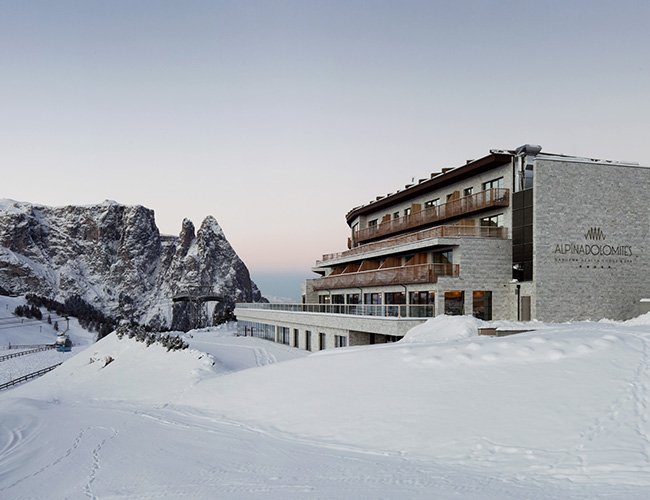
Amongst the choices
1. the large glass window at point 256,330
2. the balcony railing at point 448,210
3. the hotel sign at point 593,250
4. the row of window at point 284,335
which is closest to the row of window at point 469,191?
the balcony railing at point 448,210

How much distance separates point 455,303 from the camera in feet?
101

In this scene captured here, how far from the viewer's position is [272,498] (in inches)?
365

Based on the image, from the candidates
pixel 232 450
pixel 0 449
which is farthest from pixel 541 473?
pixel 0 449

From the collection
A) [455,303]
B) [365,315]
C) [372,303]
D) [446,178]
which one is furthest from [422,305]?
[446,178]

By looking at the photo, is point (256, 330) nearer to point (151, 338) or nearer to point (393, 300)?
point (151, 338)

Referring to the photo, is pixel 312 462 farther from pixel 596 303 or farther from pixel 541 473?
pixel 596 303

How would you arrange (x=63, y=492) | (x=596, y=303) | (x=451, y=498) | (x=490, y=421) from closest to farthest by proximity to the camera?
(x=451, y=498) < (x=63, y=492) < (x=490, y=421) < (x=596, y=303)

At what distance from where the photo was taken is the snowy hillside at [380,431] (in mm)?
9859

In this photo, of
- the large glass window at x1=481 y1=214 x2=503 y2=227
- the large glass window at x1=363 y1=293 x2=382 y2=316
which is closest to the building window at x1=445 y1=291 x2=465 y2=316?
the large glass window at x1=363 y1=293 x2=382 y2=316

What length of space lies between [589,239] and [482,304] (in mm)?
7591

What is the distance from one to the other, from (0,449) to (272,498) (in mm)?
11894

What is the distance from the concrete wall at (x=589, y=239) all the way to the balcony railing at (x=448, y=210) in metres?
2.59

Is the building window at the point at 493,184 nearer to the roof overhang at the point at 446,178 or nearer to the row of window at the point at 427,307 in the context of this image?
the roof overhang at the point at 446,178

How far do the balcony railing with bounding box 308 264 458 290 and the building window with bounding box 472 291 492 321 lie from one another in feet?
6.45
